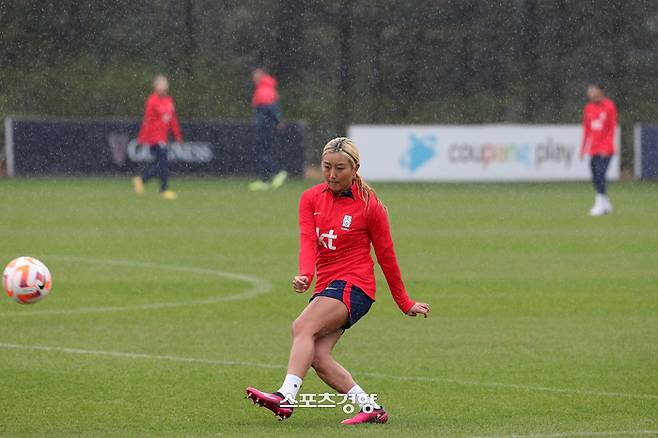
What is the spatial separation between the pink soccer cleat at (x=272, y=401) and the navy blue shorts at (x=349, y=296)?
0.61 meters

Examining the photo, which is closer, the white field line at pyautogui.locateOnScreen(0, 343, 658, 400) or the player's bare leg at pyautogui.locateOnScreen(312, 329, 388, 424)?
the player's bare leg at pyautogui.locateOnScreen(312, 329, 388, 424)

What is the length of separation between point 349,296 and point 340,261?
0.22 m

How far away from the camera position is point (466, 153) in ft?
116

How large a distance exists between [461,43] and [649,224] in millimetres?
19645

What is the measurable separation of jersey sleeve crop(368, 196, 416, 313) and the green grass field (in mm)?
751

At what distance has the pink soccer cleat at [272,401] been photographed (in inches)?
303

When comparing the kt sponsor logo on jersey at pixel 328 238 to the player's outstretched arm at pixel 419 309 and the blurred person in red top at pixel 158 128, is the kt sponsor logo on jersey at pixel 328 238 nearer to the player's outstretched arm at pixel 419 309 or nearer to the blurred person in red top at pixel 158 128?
the player's outstretched arm at pixel 419 309

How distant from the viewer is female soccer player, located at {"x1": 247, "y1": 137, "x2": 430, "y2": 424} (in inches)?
319

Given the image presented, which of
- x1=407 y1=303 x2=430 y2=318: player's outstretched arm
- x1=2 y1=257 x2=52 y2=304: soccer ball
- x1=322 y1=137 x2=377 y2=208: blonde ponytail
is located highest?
x1=322 y1=137 x2=377 y2=208: blonde ponytail

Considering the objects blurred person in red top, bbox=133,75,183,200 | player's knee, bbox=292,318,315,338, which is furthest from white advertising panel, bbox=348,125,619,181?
player's knee, bbox=292,318,315,338

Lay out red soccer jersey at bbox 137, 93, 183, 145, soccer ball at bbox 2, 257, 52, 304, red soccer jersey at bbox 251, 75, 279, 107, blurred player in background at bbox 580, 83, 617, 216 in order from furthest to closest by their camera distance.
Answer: red soccer jersey at bbox 251, 75, 279, 107 → red soccer jersey at bbox 137, 93, 183, 145 → blurred player in background at bbox 580, 83, 617, 216 → soccer ball at bbox 2, 257, 52, 304

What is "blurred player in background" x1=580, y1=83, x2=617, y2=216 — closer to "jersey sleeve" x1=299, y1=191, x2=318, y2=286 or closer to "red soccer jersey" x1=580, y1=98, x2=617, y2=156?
"red soccer jersey" x1=580, y1=98, x2=617, y2=156

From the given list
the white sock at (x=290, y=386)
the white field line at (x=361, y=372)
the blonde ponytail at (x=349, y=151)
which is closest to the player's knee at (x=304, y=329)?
the white sock at (x=290, y=386)

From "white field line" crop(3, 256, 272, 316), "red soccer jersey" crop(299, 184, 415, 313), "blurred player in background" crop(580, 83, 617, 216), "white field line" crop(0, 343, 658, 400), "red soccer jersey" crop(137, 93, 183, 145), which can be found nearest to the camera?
"red soccer jersey" crop(299, 184, 415, 313)
